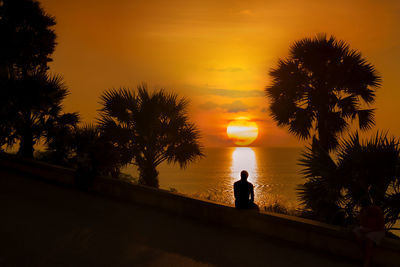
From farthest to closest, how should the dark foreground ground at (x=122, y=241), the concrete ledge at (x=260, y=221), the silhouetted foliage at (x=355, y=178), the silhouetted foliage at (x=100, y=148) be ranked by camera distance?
the silhouetted foliage at (x=100, y=148) < the silhouetted foliage at (x=355, y=178) < the concrete ledge at (x=260, y=221) < the dark foreground ground at (x=122, y=241)

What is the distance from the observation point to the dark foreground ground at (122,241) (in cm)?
605

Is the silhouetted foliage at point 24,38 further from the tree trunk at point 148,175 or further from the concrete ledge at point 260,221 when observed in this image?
the concrete ledge at point 260,221

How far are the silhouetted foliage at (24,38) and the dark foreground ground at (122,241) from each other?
1374 centimetres

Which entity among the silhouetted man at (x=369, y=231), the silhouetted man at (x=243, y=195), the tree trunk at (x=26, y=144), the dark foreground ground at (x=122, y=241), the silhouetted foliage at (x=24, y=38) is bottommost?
the dark foreground ground at (x=122, y=241)

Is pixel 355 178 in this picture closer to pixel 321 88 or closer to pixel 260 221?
pixel 260 221

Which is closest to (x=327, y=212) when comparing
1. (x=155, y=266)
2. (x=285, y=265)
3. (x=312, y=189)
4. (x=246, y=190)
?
(x=312, y=189)

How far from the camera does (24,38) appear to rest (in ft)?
69.0

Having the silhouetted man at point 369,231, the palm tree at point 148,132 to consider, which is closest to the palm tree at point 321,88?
the palm tree at point 148,132

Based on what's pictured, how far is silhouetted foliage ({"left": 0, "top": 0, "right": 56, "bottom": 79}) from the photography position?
20656 mm

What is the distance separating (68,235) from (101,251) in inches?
47.8

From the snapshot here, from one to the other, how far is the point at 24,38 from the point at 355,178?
19.6 meters

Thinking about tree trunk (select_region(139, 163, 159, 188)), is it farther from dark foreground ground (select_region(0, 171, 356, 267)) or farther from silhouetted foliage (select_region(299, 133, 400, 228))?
silhouetted foliage (select_region(299, 133, 400, 228))

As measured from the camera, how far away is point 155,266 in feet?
18.9

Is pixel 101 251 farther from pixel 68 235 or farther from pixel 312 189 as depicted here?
pixel 312 189
